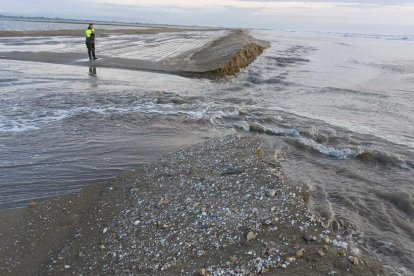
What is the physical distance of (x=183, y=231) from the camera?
5523 mm

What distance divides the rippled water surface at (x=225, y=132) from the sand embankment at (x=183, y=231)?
731 millimetres

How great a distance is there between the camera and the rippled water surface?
701 cm

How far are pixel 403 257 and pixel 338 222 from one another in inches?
40.6

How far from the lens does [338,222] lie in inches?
242

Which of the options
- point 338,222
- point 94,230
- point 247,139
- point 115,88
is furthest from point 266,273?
point 115,88

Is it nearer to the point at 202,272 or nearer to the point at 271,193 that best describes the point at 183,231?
the point at 202,272

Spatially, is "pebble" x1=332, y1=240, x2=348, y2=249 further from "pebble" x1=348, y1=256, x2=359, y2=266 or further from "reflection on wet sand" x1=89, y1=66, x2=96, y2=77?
"reflection on wet sand" x1=89, y1=66, x2=96, y2=77

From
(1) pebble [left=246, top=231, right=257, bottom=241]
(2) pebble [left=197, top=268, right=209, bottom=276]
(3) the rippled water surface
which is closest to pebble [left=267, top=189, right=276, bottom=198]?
(3) the rippled water surface

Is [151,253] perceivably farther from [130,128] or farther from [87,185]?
[130,128]

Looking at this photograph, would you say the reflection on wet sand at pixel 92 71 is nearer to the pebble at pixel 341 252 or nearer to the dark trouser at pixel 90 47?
the dark trouser at pixel 90 47

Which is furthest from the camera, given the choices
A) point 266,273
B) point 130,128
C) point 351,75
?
point 351,75

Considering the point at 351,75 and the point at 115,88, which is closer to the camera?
the point at 115,88

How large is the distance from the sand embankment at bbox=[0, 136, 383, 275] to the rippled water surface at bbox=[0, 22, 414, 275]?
73 cm

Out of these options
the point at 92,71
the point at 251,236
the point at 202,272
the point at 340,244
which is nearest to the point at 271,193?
the point at 251,236
